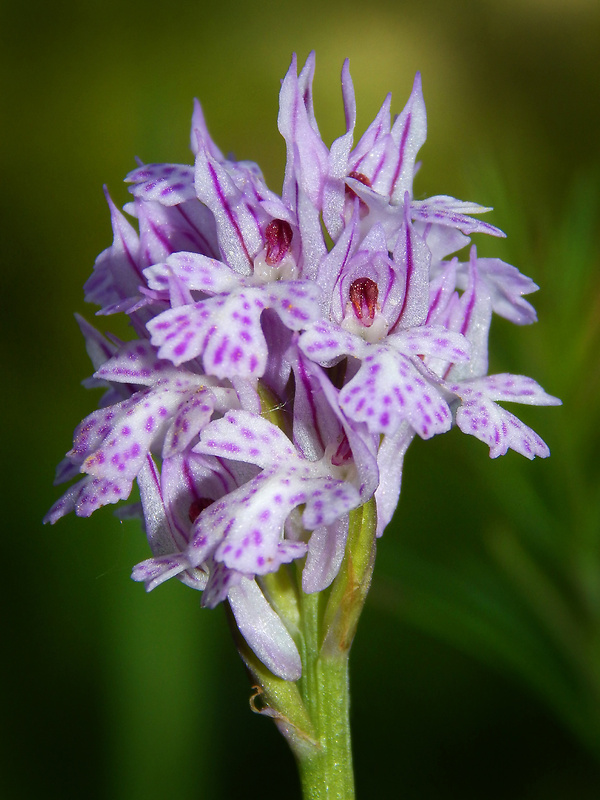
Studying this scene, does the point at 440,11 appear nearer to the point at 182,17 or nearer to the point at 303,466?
the point at 182,17

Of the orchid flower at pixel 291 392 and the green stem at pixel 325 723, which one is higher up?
the orchid flower at pixel 291 392

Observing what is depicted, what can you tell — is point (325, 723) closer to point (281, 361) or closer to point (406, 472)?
point (281, 361)

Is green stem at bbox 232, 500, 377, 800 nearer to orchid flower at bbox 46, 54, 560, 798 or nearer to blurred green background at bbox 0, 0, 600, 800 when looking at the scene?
orchid flower at bbox 46, 54, 560, 798

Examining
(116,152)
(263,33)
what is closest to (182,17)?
(263,33)

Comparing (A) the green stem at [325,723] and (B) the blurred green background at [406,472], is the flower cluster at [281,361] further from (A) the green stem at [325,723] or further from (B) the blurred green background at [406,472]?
(B) the blurred green background at [406,472]

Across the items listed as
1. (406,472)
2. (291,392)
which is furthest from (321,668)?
(406,472)

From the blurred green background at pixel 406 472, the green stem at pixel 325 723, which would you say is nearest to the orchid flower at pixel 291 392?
the green stem at pixel 325 723

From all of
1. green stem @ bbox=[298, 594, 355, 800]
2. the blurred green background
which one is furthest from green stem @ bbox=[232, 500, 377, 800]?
the blurred green background

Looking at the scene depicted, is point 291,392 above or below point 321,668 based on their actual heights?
above
